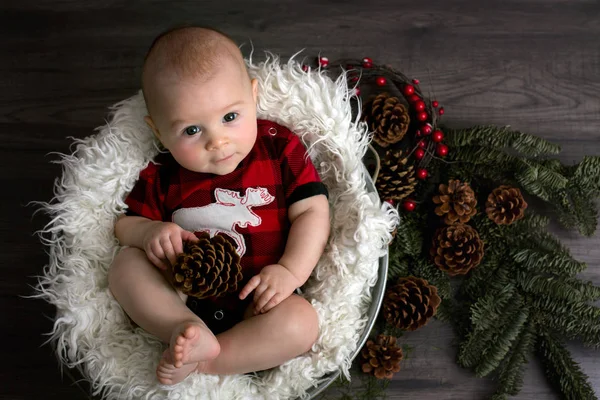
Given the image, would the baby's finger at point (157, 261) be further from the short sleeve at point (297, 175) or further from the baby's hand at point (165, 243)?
the short sleeve at point (297, 175)

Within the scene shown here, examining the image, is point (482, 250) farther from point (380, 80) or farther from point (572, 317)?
point (380, 80)

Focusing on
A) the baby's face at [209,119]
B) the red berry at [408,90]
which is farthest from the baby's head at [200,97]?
the red berry at [408,90]

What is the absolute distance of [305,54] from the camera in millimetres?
1640

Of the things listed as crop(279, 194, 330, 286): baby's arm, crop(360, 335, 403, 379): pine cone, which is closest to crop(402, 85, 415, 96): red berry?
crop(279, 194, 330, 286): baby's arm

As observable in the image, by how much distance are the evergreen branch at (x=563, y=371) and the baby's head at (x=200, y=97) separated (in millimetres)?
Result: 898

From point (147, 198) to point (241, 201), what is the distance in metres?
0.22

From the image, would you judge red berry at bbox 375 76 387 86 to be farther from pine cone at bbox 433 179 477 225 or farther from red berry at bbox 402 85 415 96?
pine cone at bbox 433 179 477 225

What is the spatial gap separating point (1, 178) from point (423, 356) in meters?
1.31

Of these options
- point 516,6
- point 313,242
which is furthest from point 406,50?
point 313,242

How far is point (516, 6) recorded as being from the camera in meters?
1.66

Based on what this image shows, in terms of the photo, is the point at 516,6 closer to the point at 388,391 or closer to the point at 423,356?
the point at 423,356

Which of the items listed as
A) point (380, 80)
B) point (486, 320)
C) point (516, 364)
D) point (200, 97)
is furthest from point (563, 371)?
point (200, 97)

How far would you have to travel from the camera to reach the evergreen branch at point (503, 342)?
4.40ft

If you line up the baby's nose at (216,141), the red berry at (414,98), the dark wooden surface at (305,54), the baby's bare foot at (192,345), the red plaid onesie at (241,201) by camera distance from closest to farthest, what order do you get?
1. the baby's bare foot at (192,345)
2. the baby's nose at (216,141)
3. the red plaid onesie at (241,201)
4. the red berry at (414,98)
5. the dark wooden surface at (305,54)
